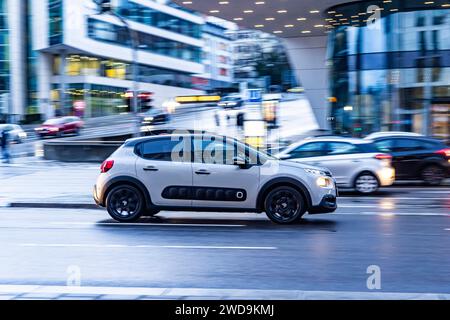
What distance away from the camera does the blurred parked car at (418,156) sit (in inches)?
835

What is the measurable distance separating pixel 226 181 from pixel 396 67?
22.0m

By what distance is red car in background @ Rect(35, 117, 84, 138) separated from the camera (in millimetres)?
50906

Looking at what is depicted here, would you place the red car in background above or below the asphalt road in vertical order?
above

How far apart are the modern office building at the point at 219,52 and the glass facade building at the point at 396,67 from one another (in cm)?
9841

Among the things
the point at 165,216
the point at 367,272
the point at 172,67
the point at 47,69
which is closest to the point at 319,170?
the point at 165,216

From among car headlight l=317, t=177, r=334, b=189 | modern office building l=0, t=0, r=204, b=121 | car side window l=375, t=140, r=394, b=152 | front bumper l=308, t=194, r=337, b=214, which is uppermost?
modern office building l=0, t=0, r=204, b=121

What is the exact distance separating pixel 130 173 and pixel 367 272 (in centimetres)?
592

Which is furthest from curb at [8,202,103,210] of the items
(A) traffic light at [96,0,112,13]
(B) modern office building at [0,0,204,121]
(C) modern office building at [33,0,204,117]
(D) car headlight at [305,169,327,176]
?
(B) modern office building at [0,0,204,121]

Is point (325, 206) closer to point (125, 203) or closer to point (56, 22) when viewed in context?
point (125, 203)

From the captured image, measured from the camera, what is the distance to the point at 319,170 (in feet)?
42.0

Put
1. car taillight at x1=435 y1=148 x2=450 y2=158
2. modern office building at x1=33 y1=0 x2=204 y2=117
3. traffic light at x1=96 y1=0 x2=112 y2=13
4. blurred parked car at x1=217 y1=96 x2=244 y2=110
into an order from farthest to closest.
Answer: modern office building at x1=33 y1=0 x2=204 y2=117 → blurred parked car at x1=217 y1=96 x2=244 y2=110 → car taillight at x1=435 y1=148 x2=450 y2=158 → traffic light at x1=96 y1=0 x2=112 y2=13

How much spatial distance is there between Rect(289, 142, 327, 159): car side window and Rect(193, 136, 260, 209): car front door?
6.72 m

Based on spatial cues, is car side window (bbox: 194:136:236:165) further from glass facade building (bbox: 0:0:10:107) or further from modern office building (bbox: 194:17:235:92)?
modern office building (bbox: 194:17:235:92)

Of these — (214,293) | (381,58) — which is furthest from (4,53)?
(214,293)
